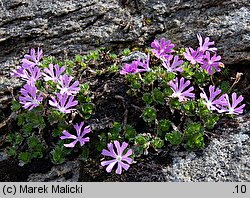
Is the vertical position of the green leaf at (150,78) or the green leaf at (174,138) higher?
the green leaf at (150,78)

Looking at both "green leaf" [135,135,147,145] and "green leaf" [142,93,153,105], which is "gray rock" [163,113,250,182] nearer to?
"green leaf" [135,135,147,145]

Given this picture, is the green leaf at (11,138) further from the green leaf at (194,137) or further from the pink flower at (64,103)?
the green leaf at (194,137)

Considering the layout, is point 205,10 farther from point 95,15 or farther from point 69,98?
point 69,98

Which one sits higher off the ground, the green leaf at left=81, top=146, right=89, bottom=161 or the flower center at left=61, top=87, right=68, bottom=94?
the flower center at left=61, top=87, right=68, bottom=94

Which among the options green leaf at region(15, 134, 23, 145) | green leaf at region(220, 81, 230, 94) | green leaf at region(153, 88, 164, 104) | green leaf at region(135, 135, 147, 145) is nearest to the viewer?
green leaf at region(135, 135, 147, 145)

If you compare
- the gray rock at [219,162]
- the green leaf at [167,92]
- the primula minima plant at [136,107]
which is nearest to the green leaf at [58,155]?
the primula minima plant at [136,107]

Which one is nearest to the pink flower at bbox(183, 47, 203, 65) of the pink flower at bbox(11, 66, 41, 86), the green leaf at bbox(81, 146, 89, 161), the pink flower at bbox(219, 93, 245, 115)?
the pink flower at bbox(219, 93, 245, 115)

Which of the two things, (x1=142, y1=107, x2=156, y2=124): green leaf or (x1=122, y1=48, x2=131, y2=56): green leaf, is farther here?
(x1=122, y1=48, x2=131, y2=56): green leaf

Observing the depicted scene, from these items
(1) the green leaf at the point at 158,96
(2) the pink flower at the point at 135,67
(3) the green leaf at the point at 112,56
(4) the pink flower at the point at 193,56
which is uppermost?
(3) the green leaf at the point at 112,56

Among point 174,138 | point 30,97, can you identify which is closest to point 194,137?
point 174,138
